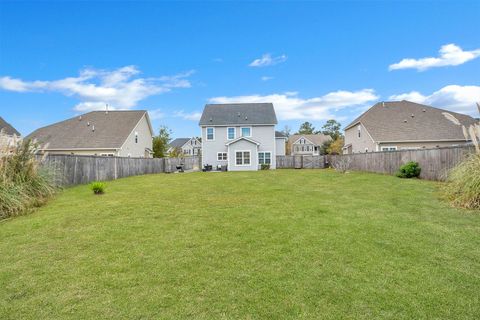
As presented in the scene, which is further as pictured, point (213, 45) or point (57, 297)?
point (213, 45)

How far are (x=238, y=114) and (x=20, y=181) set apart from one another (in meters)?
24.6

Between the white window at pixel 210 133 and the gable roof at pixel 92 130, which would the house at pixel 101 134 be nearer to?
the gable roof at pixel 92 130

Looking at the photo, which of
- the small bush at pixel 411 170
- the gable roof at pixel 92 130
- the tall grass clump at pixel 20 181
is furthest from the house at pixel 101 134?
the small bush at pixel 411 170

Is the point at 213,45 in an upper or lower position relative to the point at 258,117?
upper

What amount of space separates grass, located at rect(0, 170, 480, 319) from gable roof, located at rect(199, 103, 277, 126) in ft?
77.8

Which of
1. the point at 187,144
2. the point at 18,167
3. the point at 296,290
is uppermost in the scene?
the point at 187,144

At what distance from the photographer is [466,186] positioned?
710cm

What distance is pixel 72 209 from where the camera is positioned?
7.41m

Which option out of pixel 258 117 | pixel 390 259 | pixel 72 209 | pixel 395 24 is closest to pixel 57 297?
pixel 390 259

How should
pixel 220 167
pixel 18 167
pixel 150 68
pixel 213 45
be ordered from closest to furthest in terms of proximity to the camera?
1. pixel 18 167
2. pixel 213 45
3. pixel 150 68
4. pixel 220 167

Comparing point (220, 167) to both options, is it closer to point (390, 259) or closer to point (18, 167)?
point (18, 167)

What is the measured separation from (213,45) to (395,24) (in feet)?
33.7

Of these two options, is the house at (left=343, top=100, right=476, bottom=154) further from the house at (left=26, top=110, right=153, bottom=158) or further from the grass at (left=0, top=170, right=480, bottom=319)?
the house at (left=26, top=110, right=153, bottom=158)

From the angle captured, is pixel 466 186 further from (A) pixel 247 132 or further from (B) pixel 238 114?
(B) pixel 238 114
